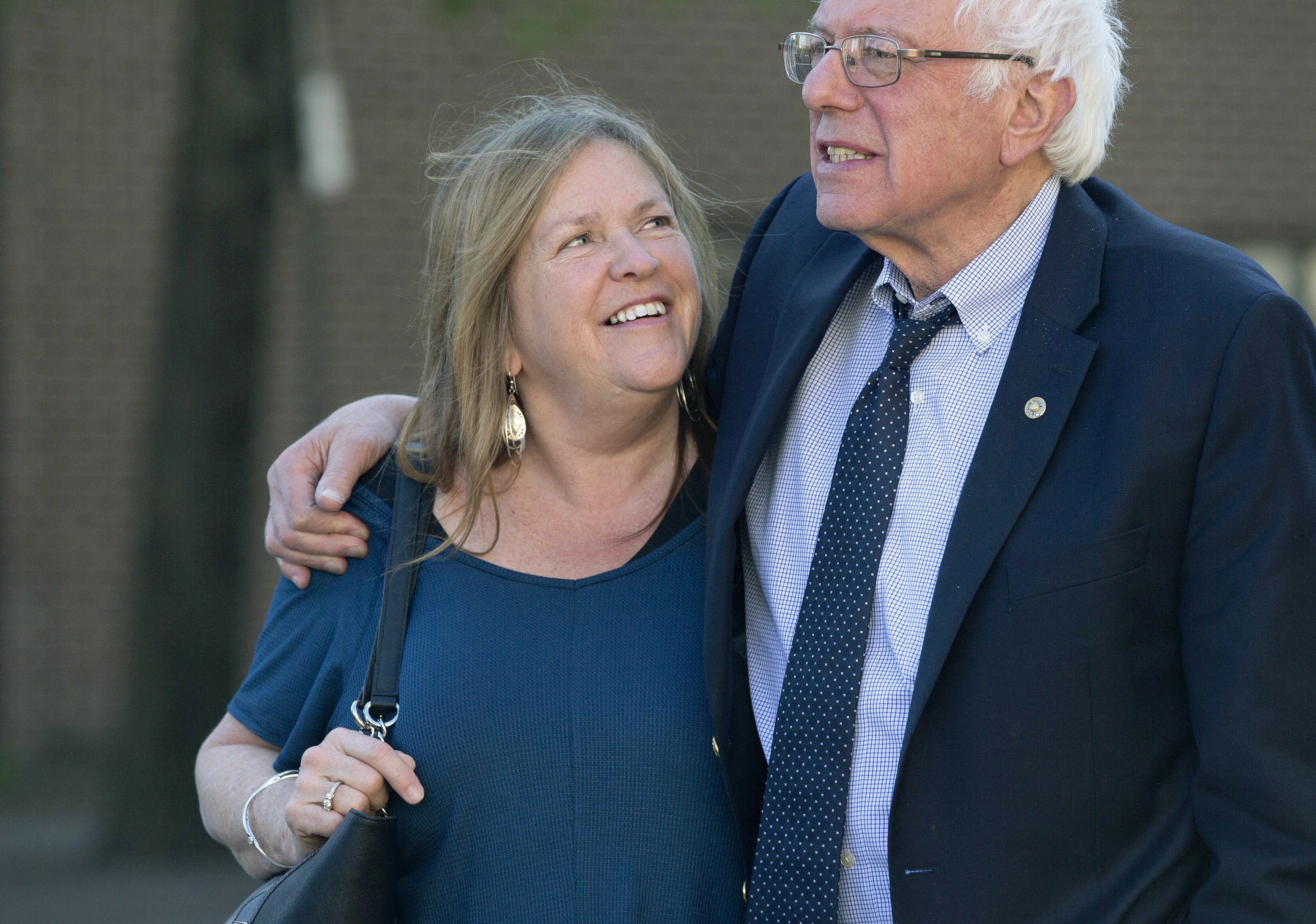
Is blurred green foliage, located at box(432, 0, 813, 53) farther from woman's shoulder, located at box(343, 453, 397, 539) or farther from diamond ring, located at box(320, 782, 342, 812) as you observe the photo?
diamond ring, located at box(320, 782, 342, 812)

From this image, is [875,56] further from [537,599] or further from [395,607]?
[395,607]

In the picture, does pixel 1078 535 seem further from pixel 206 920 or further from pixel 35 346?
pixel 35 346

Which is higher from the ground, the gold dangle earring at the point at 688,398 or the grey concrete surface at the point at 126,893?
the gold dangle earring at the point at 688,398

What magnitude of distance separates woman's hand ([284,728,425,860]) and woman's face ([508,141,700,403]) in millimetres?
819

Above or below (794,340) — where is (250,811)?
below

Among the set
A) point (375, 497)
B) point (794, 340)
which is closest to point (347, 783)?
point (375, 497)

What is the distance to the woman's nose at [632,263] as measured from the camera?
2760mm

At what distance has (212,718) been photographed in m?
6.71

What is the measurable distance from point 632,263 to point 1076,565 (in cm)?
108

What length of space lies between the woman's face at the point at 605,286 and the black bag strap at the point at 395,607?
0.38m

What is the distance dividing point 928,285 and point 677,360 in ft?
1.69

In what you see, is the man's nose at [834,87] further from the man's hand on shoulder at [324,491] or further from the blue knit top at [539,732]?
the man's hand on shoulder at [324,491]

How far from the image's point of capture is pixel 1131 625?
2152mm

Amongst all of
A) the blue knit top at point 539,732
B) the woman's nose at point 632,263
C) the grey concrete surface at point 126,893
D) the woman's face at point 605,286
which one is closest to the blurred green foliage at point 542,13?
the grey concrete surface at point 126,893
